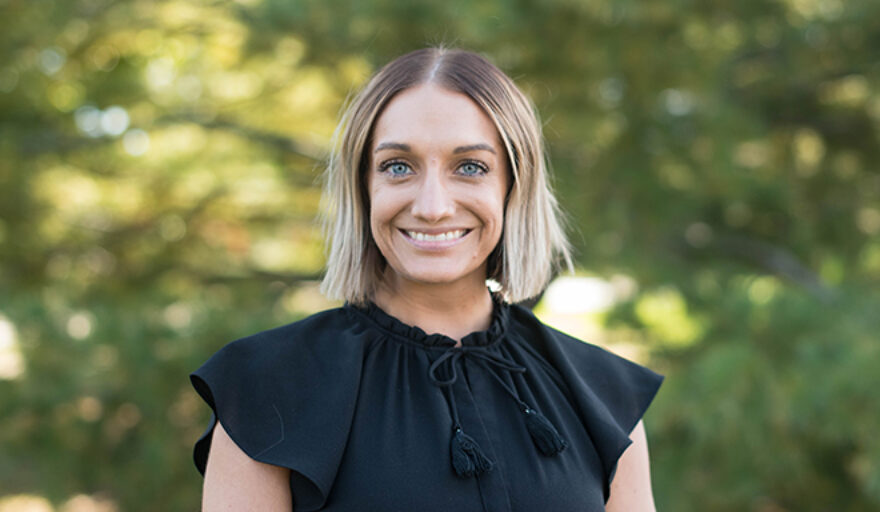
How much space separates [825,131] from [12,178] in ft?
15.4

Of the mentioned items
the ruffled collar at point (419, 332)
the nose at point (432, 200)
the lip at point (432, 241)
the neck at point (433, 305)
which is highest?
the nose at point (432, 200)

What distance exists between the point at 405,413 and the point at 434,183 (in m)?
0.38

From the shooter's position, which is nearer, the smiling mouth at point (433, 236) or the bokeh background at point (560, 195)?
the smiling mouth at point (433, 236)

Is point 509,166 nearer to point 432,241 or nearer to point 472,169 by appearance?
point 472,169

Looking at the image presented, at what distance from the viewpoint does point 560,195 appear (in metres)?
3.79

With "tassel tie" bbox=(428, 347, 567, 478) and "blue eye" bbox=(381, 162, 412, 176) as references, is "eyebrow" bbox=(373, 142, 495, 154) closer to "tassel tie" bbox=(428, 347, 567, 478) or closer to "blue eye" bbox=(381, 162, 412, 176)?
"blue eye" bbox=(381, 162, 412, 176)

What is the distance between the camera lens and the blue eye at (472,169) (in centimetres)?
149

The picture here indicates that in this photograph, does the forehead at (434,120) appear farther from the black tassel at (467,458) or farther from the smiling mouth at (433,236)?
the black tassel at (467,458)

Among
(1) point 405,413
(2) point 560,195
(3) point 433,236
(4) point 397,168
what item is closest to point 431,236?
(3) point 433,236

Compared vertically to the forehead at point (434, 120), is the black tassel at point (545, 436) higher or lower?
lower

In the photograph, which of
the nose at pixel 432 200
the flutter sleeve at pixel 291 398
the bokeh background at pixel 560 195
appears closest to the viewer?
the flutter sleeve at pixel 291 398

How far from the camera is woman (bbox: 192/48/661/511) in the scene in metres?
1.36

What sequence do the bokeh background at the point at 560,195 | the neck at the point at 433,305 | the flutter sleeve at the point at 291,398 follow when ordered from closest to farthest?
the flutter sleeve at the point at 291,398
the neck at the point at 433,305
the bokeh background at the point at 560,195

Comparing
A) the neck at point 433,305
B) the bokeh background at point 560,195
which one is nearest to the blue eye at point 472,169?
the neck at point 433,305
